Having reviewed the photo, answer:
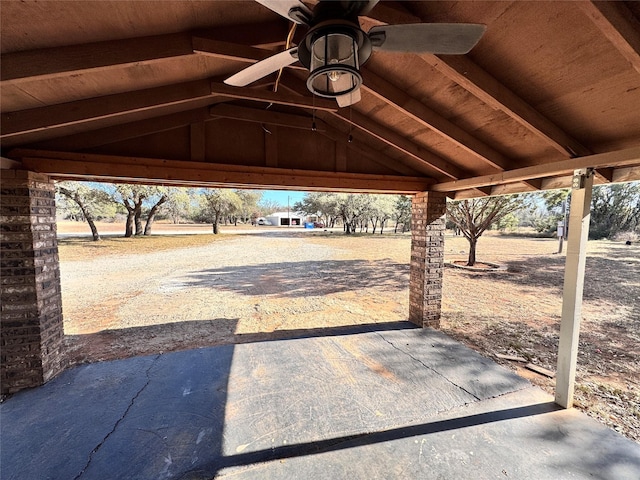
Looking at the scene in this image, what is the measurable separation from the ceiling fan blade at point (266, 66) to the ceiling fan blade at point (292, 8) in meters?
0.12

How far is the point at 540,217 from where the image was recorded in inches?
1178

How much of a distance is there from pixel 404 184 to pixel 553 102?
206cm

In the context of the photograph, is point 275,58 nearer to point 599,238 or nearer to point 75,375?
point 75,375

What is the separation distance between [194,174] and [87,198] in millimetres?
17734

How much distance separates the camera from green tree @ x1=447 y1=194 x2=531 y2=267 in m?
9.97

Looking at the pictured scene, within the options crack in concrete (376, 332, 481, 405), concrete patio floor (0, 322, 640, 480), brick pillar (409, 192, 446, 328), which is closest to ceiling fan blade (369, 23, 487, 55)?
concrete patio floor (0, 322, 640, 480)

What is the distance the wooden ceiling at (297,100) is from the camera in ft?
5.20

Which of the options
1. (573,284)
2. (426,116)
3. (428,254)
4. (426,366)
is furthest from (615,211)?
(426,116)

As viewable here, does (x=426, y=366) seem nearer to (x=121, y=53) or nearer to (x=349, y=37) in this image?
(x=349, y=37)

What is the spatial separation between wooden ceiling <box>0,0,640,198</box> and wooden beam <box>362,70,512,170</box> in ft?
0.05

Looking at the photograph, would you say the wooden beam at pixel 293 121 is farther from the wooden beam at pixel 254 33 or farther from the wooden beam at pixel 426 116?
the wooden beam at pixel 254 33

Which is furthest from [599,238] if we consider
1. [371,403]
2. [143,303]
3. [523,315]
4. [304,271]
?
[143,303]

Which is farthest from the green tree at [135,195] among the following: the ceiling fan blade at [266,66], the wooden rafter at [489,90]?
the wooden rafter at [489,90]

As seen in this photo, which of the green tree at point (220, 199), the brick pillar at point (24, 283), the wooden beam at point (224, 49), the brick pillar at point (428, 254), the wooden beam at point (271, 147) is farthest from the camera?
the green tree at point (220, 199)
